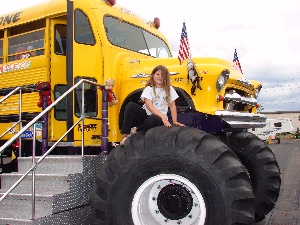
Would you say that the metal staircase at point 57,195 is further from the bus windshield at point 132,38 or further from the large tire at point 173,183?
the bus windshield at point 132,38

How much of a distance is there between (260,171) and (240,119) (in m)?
1.11

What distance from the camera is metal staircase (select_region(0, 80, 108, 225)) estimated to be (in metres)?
4.40

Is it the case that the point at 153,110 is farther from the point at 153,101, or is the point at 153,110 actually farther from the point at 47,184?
the point at 47,184

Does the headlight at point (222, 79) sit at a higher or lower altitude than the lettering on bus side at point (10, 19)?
lower

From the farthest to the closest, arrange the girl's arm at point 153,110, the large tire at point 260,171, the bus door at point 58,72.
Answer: the bus door at point 58,72 → the large tire at point 260,171 → the girl's arm at point 153,110

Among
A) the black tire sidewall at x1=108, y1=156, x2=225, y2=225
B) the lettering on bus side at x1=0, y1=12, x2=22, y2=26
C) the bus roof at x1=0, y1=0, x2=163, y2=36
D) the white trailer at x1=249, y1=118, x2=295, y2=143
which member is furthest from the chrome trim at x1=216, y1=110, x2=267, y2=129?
the white trailer at x1=249, y1=118, x2=295, y2=143

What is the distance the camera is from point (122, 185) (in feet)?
13.0

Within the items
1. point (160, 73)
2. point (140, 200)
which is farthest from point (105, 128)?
point (140, 200)

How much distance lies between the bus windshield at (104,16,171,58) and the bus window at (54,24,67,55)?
819 millimetres

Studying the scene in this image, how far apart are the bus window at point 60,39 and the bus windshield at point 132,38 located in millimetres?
819

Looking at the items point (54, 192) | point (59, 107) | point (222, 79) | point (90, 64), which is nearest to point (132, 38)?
point (90, 64)

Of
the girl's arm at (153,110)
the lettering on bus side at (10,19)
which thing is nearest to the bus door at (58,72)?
the lettering on bus side at (10,19)

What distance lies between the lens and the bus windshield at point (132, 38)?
20.6 ft

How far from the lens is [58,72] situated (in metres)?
6.51
